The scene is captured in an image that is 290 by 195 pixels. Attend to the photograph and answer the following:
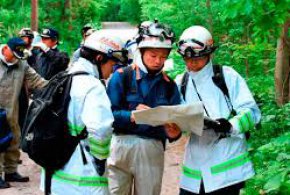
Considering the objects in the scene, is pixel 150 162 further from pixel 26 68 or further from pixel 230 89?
pixel 26 68

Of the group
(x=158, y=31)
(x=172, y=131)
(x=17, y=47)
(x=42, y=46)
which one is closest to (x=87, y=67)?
(x=158, y=31)

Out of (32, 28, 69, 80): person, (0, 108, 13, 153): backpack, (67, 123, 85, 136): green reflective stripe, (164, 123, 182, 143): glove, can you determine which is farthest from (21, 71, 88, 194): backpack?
(32, 28, 69, 80): person

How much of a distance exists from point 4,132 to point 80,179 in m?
3.90

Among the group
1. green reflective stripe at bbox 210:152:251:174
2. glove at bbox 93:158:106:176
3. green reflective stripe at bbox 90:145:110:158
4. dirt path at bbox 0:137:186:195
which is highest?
green reflective stripe at bbox 90:145:110:158

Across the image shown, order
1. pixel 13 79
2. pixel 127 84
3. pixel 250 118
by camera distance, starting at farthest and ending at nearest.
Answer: pixel 13 79 < pixel 127 84 < pixel 250 118

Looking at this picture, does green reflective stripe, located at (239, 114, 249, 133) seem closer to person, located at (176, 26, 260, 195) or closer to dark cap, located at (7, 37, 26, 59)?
person, located at (176, 26, 260, 195)

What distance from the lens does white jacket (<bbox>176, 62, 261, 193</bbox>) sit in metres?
4.20

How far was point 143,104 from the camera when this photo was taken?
4387mm

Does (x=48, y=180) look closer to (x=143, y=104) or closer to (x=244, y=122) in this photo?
(x=143, y=104)

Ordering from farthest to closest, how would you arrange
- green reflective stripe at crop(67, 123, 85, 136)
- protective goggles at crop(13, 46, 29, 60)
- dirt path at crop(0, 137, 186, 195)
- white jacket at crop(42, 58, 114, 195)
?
dirt path at crop(0, 137, 186, 195) < protective goggles at crop(13, 46, 29, 60) < green reflective stripe at crop(67, 123, 85, 136) < white jacket at crop(42, 58, 114, 195)

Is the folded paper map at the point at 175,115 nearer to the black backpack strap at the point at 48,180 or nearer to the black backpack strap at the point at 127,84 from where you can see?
the black backpack strap at the point at 127,84

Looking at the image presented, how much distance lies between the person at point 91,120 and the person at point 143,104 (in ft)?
1.59

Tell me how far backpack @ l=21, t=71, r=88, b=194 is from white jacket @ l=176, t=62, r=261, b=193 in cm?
99

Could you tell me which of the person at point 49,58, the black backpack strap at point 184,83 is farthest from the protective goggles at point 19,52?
the black backpack strap at point 184,83
